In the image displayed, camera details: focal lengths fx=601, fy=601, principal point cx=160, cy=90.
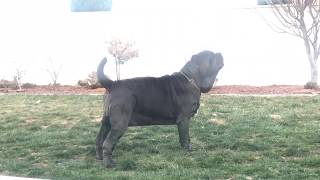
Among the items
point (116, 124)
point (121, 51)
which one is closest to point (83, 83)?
point (121, 51)

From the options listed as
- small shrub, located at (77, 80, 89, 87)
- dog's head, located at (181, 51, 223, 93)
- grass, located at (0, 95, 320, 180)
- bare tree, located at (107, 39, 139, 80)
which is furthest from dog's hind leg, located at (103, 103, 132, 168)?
bare tree, located at (107, 39, 139, 80)

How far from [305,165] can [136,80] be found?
7.85 ft

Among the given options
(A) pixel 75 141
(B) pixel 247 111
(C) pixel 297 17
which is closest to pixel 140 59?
(C) pixel 297 17

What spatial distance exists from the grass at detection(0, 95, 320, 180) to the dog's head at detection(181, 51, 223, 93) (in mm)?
981

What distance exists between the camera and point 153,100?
7832mm

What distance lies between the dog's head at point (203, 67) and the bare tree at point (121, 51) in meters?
8.89

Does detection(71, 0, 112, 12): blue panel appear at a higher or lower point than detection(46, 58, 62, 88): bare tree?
higher

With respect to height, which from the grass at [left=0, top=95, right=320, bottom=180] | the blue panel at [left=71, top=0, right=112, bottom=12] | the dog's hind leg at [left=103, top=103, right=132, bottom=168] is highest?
the blue panel at [left=71, top=0, right=112, bottom=12]

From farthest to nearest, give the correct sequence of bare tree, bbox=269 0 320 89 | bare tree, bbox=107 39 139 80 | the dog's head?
bare tree, bbox=107 39 139 80 → bare tree, bbox=269 0 320 89 → the dog's head

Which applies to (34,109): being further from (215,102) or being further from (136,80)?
(136,80)

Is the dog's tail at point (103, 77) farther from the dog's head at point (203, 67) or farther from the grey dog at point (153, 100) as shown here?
the dog's head at point (203, 67)

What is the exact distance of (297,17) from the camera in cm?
1520

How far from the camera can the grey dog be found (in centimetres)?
756

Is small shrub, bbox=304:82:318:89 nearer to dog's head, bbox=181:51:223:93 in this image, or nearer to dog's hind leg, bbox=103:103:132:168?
dog's head, bbox=181:51:223:93
